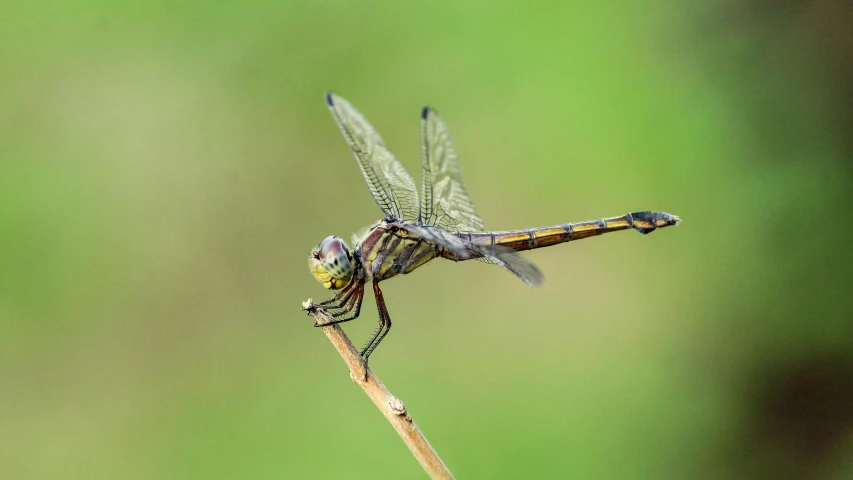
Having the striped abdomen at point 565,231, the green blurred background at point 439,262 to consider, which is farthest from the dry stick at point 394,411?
the green blurred background at point 439,262

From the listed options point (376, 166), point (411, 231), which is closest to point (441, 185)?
point (376, 166)

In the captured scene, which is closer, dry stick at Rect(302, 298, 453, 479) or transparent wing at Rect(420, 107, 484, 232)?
dry stick at Rect(302, 298, 453, 479)

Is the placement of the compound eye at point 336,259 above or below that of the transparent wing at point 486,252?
above

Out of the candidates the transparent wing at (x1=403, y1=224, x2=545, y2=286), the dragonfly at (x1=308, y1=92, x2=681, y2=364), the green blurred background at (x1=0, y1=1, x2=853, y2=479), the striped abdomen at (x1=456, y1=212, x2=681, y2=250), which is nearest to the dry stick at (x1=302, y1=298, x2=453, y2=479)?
the dragonfly at (x1=308, y1=92, x2=681, y2=364)

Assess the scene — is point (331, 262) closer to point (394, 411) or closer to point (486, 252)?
point (486, 252)

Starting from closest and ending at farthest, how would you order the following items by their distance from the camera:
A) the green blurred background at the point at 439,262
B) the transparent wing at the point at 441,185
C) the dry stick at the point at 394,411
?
1. the dry stick at the point at 394,411
2. the transparent wing at the point at 441,185
3. the green blurred background at the point at 439,262

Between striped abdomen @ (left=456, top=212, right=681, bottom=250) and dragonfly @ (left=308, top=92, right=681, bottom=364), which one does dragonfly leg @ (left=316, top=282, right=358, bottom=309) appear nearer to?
dragonfly @ (left=308, top=92, right=681, bottom=364)

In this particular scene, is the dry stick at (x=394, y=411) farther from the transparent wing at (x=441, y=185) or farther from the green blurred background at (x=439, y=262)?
the green blurred background at (x=439, y=262)
